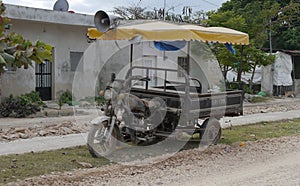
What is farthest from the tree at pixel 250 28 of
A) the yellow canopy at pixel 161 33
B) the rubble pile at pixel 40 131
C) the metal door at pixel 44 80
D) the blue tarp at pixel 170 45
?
the yellow canopy at pixel 161 33

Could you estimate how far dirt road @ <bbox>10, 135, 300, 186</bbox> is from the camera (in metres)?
6.86

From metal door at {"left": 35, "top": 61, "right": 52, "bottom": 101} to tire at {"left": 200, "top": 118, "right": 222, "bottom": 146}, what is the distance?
8.65 m

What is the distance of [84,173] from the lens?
7.14m

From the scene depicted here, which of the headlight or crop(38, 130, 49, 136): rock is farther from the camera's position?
crop(38, 130, 49, 136): rock

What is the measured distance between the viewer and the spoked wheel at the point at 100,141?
27.1 feet

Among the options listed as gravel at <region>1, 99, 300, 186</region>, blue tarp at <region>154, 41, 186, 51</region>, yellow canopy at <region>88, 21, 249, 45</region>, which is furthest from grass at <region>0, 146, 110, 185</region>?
blue tarp at <region>154, 41, 186, 51</region>

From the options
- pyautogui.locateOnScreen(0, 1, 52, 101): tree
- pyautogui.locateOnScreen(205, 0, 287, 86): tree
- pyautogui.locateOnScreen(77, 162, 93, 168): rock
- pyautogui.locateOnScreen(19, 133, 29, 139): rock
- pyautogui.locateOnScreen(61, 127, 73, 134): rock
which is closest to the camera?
→ pyautogui.locateOnScreen(0, 1, 52, 101): tree

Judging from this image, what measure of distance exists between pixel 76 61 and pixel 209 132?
9220 mm

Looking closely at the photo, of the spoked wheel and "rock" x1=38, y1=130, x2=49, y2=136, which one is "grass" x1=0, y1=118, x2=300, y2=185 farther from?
"rock" x1=38, y1=130, x2=49, y2=136

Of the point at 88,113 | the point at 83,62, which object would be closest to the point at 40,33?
the point at 83,62

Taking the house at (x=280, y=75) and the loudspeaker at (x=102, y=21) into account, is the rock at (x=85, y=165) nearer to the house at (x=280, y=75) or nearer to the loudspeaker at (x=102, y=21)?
the loudspeaker at (x=102, y=21)

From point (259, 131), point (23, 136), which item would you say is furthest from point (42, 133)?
point (259, 131)

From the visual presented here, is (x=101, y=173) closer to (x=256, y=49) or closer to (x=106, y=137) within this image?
(x=106, y=137)

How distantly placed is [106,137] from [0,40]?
407 cm
